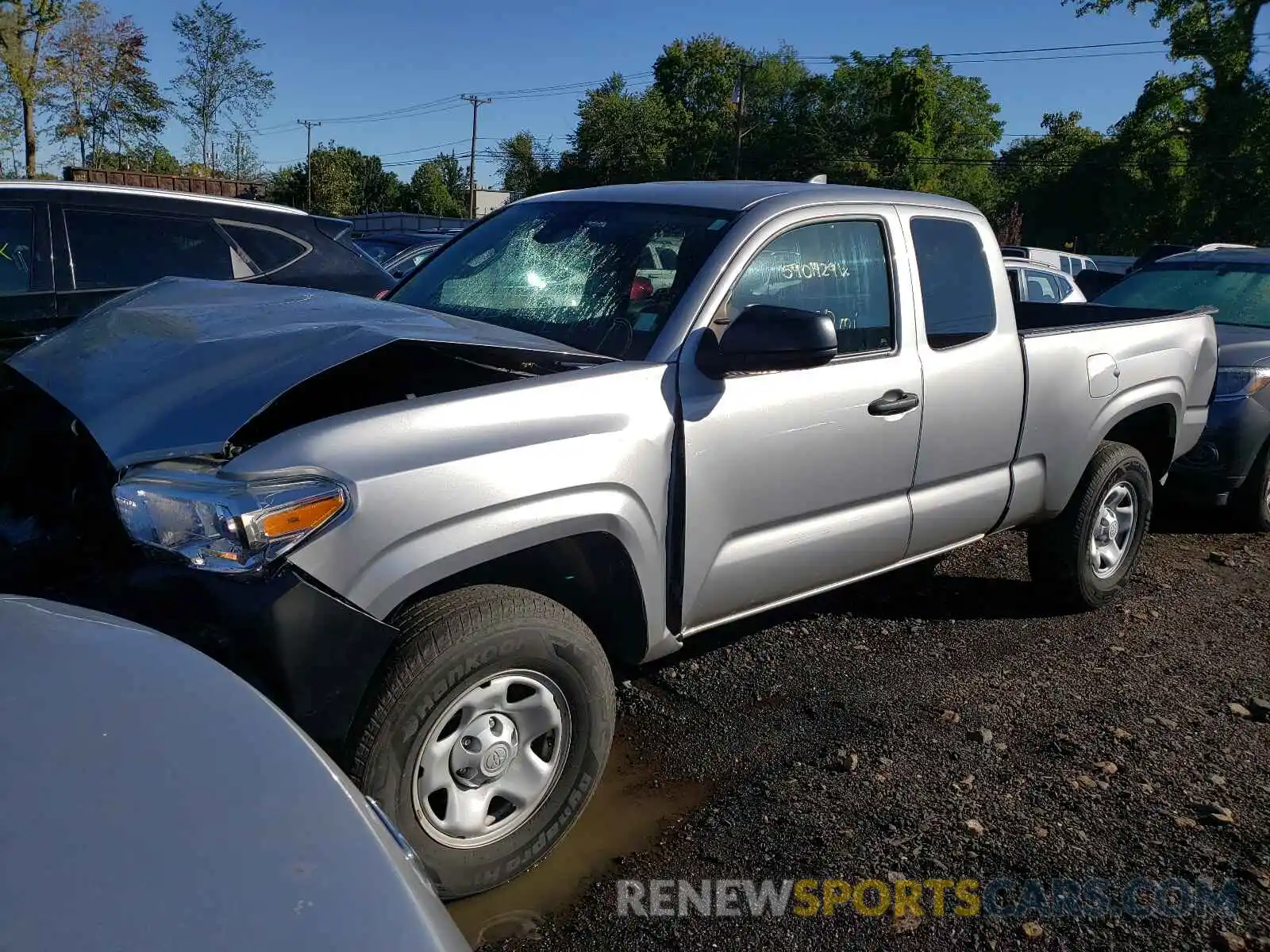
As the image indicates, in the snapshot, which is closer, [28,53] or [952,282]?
[952,282]

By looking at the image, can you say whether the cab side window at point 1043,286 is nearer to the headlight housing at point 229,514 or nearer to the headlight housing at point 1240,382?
the headlight housing at point 1240,382

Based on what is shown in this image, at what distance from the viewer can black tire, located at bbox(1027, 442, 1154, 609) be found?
15.8ft

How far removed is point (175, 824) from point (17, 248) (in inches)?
206

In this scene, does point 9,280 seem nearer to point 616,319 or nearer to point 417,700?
point 616,319

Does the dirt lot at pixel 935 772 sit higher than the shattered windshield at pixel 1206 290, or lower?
lower

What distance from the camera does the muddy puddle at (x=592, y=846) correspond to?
107 inches

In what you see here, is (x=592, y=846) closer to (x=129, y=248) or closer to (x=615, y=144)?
(x=129, y=248)

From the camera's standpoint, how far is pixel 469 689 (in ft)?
8.56

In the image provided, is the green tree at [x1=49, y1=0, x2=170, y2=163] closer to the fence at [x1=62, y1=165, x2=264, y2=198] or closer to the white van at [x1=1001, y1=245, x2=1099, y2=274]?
the fence at [x1=62, y1=165, x2=264, y2=198]

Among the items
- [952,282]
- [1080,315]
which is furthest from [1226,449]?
[952,282]

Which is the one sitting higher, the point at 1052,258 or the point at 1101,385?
the point at 1052,258

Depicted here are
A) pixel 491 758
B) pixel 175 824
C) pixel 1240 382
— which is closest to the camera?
pixel 175 824

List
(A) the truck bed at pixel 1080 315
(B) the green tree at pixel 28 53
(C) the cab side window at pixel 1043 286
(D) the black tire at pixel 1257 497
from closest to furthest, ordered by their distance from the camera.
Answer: (A) the truck bed at pixel 1080 315 < (D) the black tire at pixel 1257 497 < (C) the cab side window at pixel 1043 286 < (B) the green tree at pixel 28 53

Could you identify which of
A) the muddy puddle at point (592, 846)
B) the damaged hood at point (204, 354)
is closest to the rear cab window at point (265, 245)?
the damaged hood at point (204, 354)
